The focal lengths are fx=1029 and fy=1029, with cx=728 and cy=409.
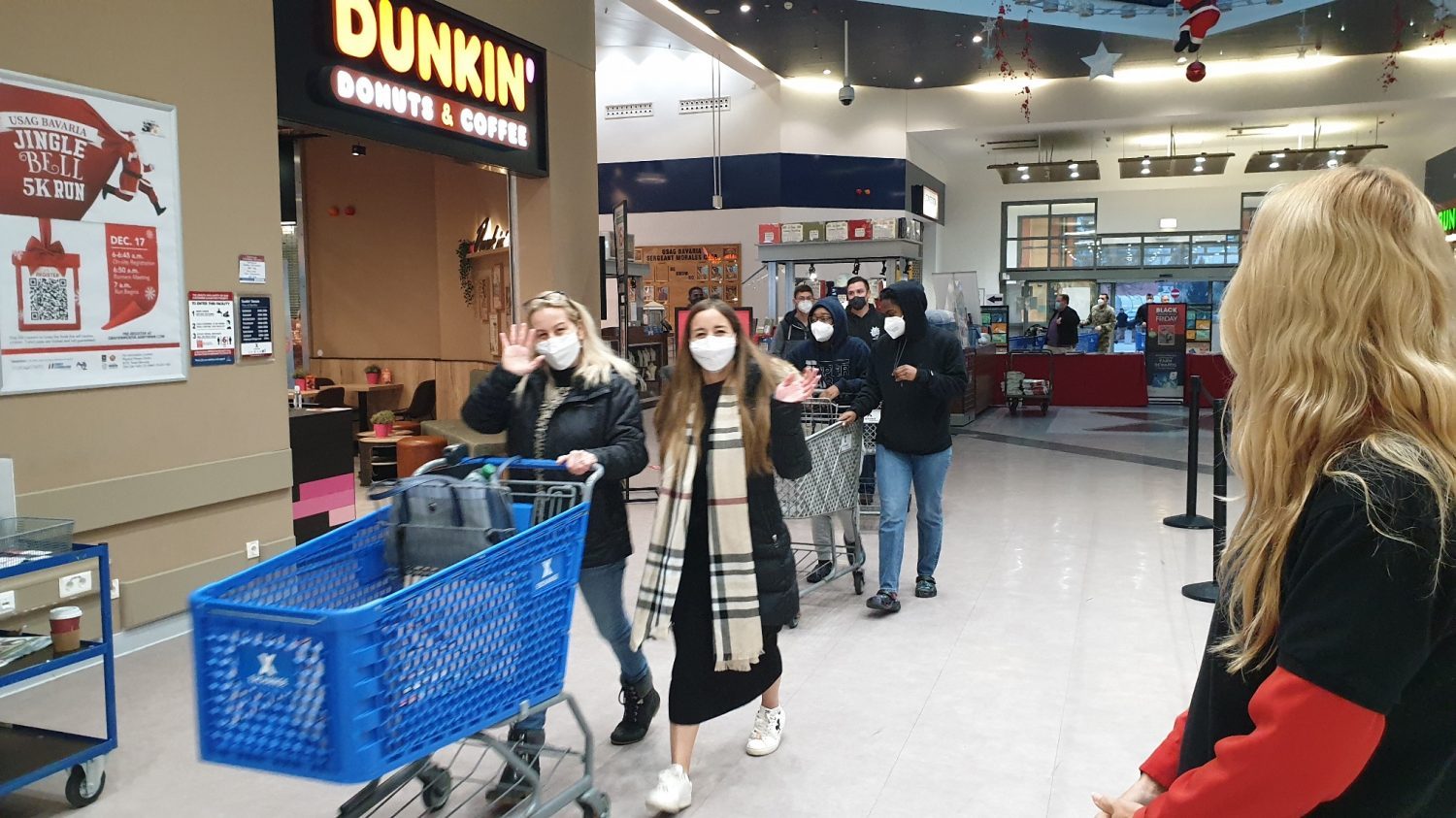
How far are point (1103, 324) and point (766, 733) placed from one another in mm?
15763

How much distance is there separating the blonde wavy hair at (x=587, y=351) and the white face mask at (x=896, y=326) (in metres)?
2.07

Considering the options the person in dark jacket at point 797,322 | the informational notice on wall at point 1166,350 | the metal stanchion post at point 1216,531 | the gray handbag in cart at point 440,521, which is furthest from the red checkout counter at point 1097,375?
the gray handbag in cart at point 440,521

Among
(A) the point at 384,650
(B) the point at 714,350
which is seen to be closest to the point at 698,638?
(B) the point at 714,350

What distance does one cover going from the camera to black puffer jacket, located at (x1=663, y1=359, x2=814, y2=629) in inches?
125

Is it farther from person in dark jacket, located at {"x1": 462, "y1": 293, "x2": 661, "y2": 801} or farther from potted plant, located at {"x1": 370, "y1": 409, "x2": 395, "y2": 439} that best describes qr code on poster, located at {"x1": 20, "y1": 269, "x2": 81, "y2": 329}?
potted plant, located at {"x1": 370, "y1": 409, "x2": 395, "y2": 439}

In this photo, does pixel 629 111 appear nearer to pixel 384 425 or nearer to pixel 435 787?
pixel 384 425

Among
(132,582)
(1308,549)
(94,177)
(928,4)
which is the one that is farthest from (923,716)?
(928,4)

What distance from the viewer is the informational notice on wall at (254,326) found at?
17.0 feet

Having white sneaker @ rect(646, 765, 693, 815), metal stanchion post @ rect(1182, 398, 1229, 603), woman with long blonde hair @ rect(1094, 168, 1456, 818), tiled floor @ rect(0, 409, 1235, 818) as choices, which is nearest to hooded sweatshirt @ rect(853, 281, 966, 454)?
tiled floor @ rect(0, 409, 1235, 818)

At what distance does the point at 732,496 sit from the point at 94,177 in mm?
3302

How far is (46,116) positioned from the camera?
4.23 metres

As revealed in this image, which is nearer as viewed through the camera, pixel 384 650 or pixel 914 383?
pixel 384 650

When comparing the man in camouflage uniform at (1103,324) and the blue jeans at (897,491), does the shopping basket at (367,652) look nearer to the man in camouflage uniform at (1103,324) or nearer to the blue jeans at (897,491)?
the blue jeans at (897,491)

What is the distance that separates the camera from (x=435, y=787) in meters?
3.13
